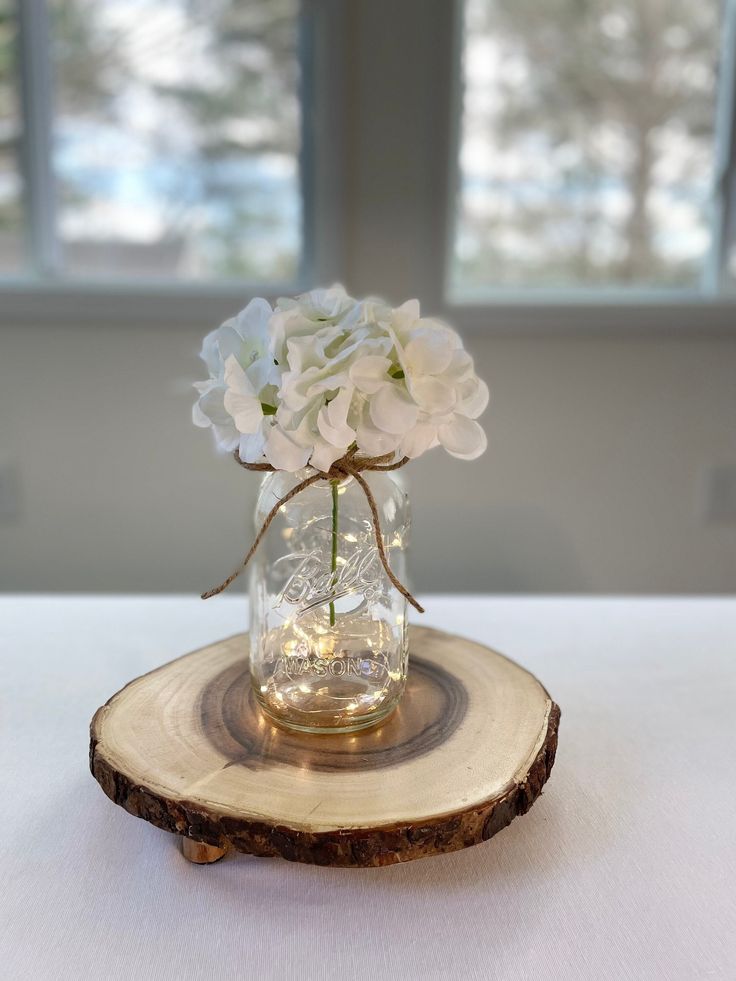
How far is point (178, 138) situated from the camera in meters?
2.00

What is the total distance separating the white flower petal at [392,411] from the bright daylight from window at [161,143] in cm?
151

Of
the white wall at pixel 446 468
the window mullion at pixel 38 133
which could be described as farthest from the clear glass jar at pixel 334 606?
the window mullion at pixel 38 133

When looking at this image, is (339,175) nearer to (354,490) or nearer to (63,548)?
(63,548)

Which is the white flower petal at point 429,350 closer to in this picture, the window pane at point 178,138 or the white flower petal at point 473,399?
the white flower petal at point 473,399

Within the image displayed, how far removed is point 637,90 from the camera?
2031 millimetres

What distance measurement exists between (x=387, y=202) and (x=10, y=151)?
36.3 inches

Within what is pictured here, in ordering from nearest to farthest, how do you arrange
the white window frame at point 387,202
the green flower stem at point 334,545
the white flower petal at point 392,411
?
the white flower petal at point 392,411, the green flower stem at point 334,545, the white window frame at point 387,202

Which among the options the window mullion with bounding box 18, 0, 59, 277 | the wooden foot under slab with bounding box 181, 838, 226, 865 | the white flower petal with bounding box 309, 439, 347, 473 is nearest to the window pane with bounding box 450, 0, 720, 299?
the window mullion with bounding box 18, 0, 59, 277

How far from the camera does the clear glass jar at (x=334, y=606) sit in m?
0.72

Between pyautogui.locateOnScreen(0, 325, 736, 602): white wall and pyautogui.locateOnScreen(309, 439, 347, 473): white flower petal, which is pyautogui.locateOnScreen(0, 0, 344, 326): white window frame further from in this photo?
pyautogui.locateOnScreen(309, 439, 347, 473): white flower petal

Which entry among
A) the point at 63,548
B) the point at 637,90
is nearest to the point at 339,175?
the point at 637,90

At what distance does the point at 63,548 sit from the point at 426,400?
1644 millimetres

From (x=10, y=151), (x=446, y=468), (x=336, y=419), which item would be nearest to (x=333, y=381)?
(x=336, y=419)

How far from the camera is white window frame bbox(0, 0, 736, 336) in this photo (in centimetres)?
185
